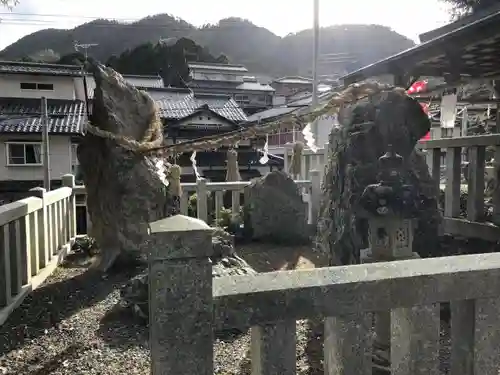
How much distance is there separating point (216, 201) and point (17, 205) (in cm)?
450

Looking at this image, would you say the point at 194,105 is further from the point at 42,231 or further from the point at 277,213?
the point at 42,231

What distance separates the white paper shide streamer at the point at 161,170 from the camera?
5.82m

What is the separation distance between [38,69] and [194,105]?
871 centimetres

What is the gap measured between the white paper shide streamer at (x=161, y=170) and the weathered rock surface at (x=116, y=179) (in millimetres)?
19

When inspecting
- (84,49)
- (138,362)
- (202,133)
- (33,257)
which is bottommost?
(138,362)

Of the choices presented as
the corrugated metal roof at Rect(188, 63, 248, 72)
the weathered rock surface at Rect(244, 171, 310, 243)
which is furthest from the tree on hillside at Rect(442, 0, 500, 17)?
the corrugated metal roof at Rect(188, 63, 248, 72)

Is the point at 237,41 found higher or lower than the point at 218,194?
higher

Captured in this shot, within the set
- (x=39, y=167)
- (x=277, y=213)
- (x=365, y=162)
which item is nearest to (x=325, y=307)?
(x=365, y=162)

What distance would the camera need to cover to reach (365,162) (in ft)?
12.5

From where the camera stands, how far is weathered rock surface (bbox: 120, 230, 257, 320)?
3.90 m

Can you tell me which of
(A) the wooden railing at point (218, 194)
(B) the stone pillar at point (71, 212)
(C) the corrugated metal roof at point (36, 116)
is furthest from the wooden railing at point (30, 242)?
(C) the corrugated metal roof at point (36, 116)

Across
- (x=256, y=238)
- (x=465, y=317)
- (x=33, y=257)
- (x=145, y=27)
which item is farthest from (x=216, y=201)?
(x=145, y=27)

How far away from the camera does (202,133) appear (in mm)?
22625

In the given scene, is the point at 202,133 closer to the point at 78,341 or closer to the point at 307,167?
the point at 307,167
